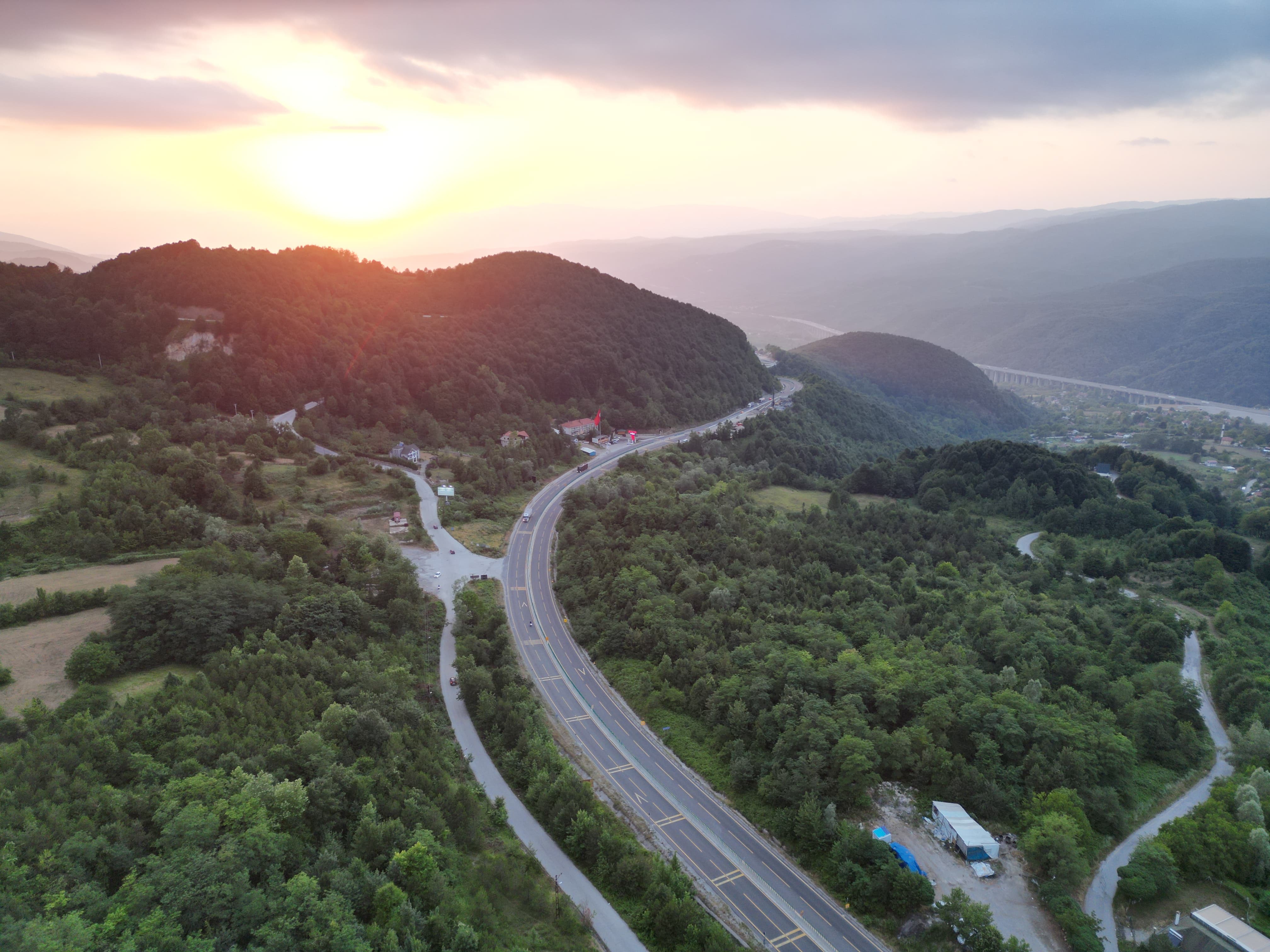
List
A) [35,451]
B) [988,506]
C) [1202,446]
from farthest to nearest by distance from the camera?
[1202,446] → [988,506] → [35,451]

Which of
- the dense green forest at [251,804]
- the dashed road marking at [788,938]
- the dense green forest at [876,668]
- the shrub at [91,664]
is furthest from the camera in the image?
the dense green forest at [876,668]

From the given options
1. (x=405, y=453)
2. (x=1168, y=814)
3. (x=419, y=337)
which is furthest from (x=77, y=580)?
(x=419, y=337)

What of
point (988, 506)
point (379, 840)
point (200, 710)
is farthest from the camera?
point (988, 506)

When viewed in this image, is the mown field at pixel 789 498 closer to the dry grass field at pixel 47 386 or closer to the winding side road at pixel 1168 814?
the winding side road at pixel 1168 814

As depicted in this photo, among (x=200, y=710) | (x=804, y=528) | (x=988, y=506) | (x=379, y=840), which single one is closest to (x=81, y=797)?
(x=200, y=710)

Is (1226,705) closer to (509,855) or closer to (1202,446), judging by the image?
(509,855)

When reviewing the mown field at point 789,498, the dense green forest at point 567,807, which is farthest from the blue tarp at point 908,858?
the mown field at point 789,498

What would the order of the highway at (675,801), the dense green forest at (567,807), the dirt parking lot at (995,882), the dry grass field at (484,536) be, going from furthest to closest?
the dry grass field at (484,536), the highway at (675,801), the dirt parking lot at (995,882), the dense green forest at (567,807)
